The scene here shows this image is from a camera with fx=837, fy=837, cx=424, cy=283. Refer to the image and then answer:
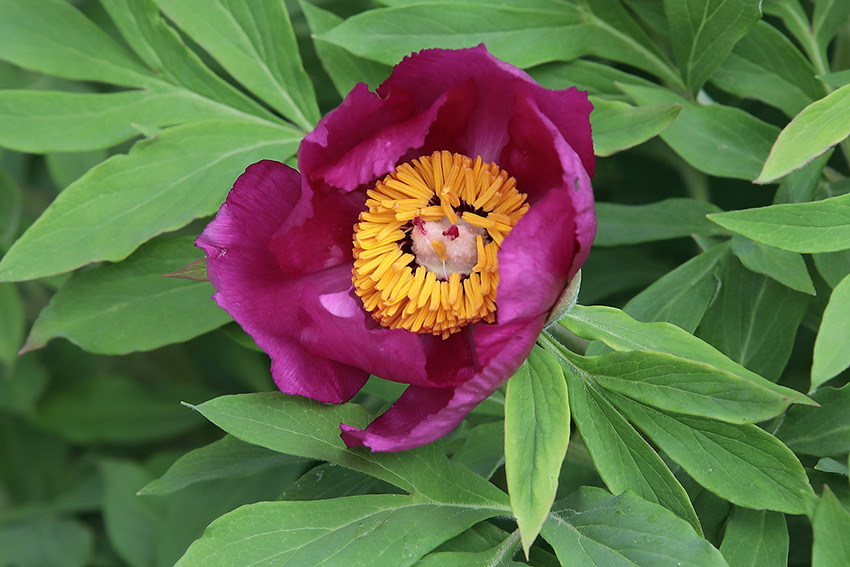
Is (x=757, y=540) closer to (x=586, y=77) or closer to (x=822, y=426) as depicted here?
(x=822, y=426)

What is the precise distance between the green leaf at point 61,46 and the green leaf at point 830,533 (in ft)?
3.10

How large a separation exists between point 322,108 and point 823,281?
802 mm

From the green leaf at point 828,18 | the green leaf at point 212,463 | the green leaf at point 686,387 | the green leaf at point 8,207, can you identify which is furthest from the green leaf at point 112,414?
the green leaf at point 828,18

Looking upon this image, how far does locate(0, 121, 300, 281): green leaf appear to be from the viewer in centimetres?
99

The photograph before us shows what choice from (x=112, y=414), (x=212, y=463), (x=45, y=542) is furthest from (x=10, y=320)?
(x=212, y=463)

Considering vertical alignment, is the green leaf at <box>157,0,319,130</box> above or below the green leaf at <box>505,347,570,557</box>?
above

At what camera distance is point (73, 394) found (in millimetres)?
1572

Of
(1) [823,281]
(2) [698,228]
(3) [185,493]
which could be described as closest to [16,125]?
(3) [185,493]

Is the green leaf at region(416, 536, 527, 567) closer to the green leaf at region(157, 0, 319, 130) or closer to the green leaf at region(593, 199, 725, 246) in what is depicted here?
the green leaf at region(593, 199, 725, 246)

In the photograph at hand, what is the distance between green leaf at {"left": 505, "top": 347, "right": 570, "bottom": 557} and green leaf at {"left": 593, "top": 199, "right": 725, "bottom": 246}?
0.98 feet

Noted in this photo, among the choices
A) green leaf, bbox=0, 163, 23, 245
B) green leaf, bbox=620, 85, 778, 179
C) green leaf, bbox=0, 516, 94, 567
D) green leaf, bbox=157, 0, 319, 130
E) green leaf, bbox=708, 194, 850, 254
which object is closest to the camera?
green leaf, bbox=708, 194, 850, 254

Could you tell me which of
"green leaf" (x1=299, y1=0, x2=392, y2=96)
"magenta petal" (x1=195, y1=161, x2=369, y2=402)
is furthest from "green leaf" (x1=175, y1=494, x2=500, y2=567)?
"green leaf" (x1=299, y1=0, x2=392, y2=96)

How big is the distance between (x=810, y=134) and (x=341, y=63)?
566 millimetres

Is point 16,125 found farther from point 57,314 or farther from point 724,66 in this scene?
point 724,66
